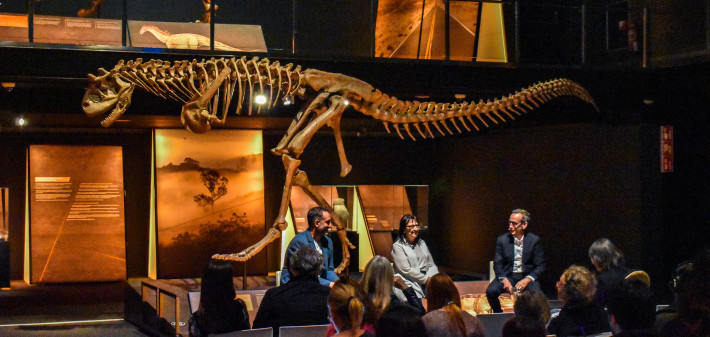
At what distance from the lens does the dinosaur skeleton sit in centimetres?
782

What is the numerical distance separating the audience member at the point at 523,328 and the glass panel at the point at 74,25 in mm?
8243

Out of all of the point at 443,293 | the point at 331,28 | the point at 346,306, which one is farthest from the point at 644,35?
the point at 346,306

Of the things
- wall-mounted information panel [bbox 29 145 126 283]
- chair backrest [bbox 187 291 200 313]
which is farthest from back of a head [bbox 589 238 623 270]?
wall-mounted information panel [bbox 29 145 126 283]

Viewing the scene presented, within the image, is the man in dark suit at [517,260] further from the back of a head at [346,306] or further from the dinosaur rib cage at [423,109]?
the back of a head at [346,306]

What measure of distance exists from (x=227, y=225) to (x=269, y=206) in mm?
1552

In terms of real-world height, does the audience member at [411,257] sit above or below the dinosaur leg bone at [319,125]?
below

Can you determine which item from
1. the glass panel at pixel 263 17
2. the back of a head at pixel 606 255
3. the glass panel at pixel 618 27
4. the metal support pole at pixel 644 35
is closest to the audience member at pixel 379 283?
the back of a head at pixel 606 255

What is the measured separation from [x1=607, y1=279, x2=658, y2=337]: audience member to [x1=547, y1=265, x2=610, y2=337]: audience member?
1.09m

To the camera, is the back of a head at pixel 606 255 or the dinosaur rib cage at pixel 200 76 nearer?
the back of a head at pixel 606 255

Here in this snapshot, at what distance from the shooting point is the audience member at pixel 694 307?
3918mm

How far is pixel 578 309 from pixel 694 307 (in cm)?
116

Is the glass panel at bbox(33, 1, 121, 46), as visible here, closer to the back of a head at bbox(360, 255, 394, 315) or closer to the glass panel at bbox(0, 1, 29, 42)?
the glass panel at bbox(0, 1, 29, 42)

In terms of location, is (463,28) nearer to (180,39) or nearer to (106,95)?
(180,39)

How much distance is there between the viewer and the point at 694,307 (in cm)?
398
